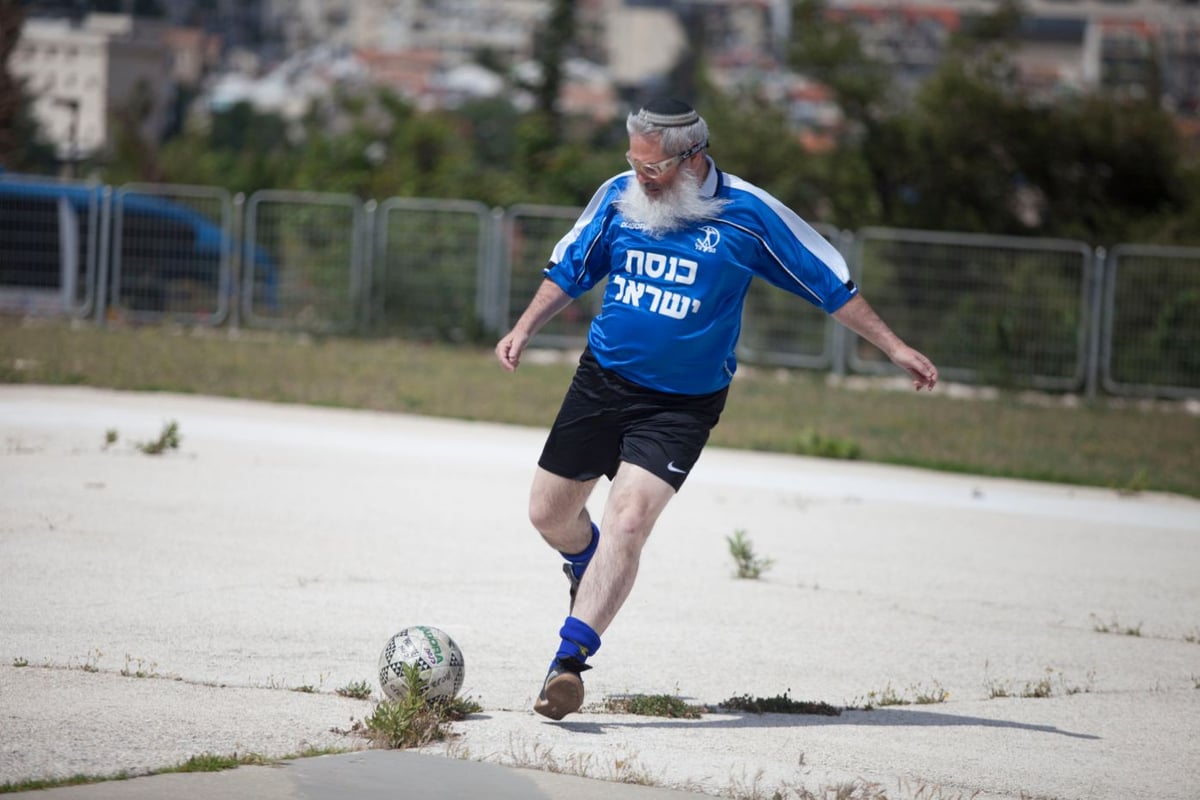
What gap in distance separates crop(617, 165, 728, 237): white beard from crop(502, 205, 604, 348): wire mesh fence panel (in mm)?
15690

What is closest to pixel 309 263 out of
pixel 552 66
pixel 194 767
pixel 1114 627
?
pixel 1114 627

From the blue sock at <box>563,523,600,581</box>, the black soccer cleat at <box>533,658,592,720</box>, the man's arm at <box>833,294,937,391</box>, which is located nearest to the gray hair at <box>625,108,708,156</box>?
the man's arm at <box>833,294,937,391</box>

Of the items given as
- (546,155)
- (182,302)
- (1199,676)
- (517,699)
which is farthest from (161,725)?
(546,155)

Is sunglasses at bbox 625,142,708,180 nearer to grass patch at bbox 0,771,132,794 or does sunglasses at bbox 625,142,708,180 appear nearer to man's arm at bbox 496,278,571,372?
man's arm at bbox 496,278,571,372

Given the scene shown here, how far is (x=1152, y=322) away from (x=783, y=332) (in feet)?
14.3

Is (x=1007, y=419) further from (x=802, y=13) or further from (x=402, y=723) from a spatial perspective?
(x=402, y=723)

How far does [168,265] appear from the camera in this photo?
888 inches

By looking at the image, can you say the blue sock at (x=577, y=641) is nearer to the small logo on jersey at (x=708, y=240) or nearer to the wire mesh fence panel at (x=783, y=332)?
the small logo on jersey at (x=708, y=240)

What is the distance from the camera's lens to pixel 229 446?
12852 mm

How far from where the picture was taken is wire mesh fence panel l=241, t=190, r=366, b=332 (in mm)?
22500

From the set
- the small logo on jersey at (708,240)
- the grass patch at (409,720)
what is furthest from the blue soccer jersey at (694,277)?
the grass patch at (409,720)

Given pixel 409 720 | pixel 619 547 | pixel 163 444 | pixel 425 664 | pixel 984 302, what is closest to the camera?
pixel 409 720

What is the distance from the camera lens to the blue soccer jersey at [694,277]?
Answer: 6.23 meters

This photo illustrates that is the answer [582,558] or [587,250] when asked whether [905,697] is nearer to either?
[582,558]
